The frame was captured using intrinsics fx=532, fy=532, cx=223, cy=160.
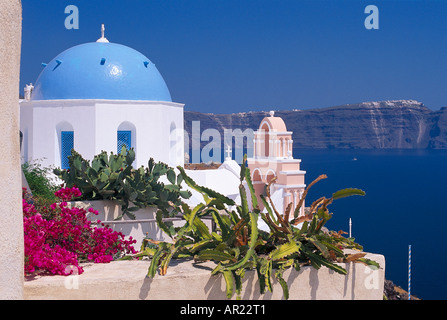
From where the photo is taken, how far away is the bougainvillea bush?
11.0ft

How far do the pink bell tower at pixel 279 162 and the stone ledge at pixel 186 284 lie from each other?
15593mm

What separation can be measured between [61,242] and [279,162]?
1564cm

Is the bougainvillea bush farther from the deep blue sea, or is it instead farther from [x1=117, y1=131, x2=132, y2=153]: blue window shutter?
the deep blue sea

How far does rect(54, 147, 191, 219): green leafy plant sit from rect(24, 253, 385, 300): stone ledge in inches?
193

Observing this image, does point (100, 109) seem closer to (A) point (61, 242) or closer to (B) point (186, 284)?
(A) point (61, 242)

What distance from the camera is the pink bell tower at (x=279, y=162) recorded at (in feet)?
63.5

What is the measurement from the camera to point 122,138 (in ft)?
49.2

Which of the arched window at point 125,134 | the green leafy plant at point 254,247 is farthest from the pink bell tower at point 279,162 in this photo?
the green leafy plant at point 254,247

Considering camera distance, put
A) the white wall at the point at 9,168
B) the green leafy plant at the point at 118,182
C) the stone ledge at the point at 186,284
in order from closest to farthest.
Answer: the white wall at the point at 9,168 < the stone ledge at the point at 186,284 < the green leafy plant at the point at 118,182

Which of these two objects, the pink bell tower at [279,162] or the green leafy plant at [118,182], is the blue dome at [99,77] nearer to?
the pink bell tower at [279,162]
